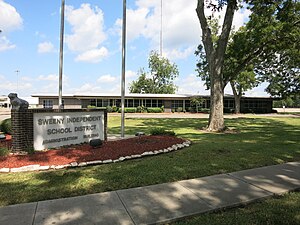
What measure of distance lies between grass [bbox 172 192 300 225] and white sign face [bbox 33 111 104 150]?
605 centimetres

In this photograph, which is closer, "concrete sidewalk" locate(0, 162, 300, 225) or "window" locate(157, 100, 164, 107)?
"concrete sidewalk" locate(0, 162, 300, 225)

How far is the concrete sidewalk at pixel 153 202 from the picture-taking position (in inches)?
131

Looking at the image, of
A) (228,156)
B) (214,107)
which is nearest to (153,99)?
(214,107)

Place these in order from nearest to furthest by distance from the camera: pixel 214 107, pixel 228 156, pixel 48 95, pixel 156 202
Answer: pixel 156 202
pixel 228 156
pixel 214 107
pixel 48 95

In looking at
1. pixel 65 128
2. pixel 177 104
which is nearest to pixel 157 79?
pixel 177 104

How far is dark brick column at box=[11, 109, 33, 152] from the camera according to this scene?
7.18m

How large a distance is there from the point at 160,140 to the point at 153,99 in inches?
1376

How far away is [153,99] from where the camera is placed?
43.8 meters

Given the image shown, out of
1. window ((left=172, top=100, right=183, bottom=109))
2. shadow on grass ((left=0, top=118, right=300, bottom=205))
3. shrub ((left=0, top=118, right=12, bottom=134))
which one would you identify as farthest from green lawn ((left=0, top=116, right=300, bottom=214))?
window ((left=172, top=100, right=183, bottom=109))

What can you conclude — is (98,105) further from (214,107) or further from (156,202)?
(156,202)

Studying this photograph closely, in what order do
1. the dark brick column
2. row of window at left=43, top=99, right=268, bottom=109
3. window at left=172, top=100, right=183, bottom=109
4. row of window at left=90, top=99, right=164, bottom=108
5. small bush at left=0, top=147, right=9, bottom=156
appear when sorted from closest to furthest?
1. small bush at left=0, top=147, right=9, bottom=156
2. the dark brick column
3. row of window at left=43, top=99, right=268, bottom=109
4. row of window at left=90, top=99, right=164, bottom=108
5. window at left=172, top=100, right=183, bottom=109

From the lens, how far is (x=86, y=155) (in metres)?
7.04

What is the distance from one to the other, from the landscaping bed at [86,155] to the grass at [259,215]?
373 centimetres

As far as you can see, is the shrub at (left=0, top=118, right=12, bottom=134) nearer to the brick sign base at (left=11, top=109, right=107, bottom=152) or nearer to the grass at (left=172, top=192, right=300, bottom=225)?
the brick sign base at (left=11, top=109, right=107, bottom=152)
